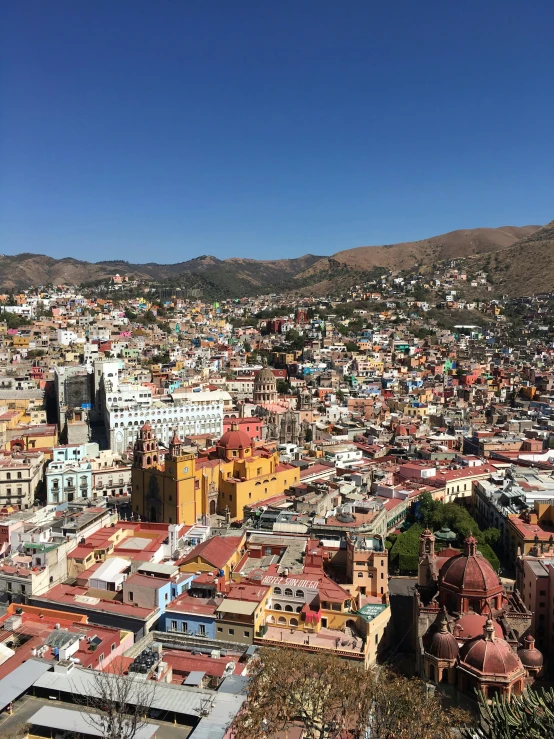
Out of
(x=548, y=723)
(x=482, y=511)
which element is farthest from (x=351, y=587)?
(x=482, y=511)

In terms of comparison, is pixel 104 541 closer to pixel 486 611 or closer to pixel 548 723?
pixel 486 611

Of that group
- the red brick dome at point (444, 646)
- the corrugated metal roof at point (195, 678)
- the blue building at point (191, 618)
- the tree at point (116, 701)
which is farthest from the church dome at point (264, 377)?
the tree at point (116, 701)

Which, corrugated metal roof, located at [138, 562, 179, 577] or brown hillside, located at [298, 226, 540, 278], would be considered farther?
brown hillside, located at [298, 226, 540, 278]

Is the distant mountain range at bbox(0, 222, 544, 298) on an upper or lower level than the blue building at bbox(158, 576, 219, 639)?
upper

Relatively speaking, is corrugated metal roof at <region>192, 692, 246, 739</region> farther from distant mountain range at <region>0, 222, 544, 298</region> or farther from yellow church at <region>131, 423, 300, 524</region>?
distant mountain range at <region>0, 222, 544, 298</region>

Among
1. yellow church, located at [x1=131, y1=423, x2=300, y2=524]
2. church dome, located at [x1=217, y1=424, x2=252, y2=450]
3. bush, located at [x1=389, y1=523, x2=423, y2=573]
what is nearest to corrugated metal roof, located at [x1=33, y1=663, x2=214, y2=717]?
yellow church, located at [x1=131, y1=423, x2=300, y2=524]

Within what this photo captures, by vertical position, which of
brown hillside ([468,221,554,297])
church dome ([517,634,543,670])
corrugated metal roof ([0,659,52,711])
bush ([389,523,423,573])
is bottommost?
bush ([389,523,423,573])

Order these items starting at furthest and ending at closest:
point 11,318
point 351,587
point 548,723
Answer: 1. point 11,318
2. point 351,587
3. point 548,723
